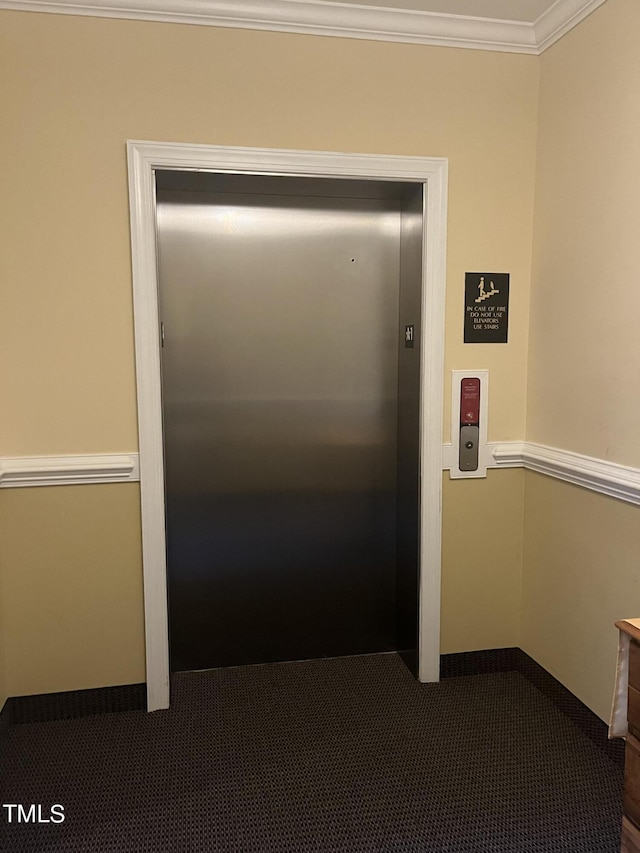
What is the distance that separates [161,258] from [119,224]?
30 cm

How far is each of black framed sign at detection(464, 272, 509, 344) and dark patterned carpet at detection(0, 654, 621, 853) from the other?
166 centimetres

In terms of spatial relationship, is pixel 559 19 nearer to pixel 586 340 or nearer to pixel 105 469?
pixel 586 340

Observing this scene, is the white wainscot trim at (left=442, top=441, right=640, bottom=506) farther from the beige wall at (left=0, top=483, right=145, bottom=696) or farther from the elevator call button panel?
the beige wall at (left=0, top=483, right=145, bottom=696)

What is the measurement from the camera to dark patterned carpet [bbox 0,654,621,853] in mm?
2062

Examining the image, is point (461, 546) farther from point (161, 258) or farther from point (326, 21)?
point (326, 21)

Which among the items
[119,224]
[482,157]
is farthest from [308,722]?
[482,157]

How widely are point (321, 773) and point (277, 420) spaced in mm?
1508

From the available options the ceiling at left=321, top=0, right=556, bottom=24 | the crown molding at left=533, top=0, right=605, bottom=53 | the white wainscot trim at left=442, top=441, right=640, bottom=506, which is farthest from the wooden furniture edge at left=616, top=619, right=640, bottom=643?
the ceiling at left=321, top=0, right=556, bottom=24

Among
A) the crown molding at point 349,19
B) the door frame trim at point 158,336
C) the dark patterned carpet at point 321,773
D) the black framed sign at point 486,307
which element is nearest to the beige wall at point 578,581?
the dark patterned carpet at point 321,773

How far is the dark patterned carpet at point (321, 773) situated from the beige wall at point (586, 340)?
376mm

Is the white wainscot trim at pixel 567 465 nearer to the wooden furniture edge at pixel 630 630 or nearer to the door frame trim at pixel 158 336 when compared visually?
the door frame trim at pixel 158 336

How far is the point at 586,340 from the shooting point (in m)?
2.52

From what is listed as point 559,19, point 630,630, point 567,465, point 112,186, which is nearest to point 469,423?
point 567,465

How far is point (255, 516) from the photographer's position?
10.0 ft
